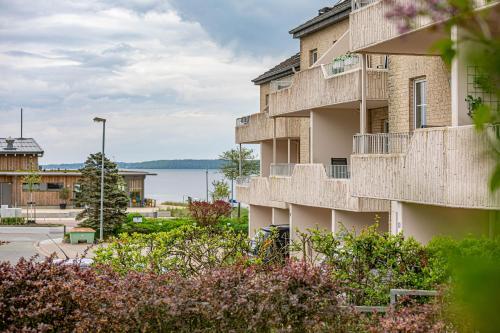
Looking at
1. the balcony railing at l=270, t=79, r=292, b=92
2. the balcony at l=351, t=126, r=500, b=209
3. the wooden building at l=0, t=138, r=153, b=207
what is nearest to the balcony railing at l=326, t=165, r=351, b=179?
the balcony at l=351, t=126, r=500, b=209

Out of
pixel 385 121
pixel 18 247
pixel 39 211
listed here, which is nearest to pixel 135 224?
pixel 18 247

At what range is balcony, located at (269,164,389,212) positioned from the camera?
23984 millimetres

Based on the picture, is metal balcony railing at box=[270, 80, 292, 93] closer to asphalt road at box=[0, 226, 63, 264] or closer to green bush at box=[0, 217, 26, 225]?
asphalt road at box=[0, 226, 63, 264]

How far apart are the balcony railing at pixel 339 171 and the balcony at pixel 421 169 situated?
4.41 metres

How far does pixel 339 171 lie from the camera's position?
2561 cm

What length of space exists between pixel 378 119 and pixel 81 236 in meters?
23.4

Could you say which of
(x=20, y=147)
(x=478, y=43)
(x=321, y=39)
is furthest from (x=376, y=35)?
(x=20, y=147)

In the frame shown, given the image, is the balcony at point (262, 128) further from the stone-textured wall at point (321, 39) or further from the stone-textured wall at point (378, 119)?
the stone-textured wall at point (378, 119)

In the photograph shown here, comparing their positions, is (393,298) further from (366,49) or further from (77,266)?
(366,49)

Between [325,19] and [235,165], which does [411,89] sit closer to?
[325,19]

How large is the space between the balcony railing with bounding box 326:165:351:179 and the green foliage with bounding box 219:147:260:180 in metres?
55.8

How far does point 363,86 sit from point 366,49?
2.62 meters

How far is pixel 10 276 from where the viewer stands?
11383mm

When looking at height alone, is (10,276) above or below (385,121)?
below
